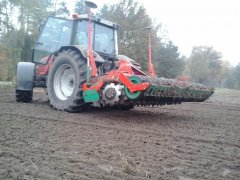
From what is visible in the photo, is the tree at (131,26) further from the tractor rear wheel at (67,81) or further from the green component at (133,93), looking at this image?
the green component at (133,93)

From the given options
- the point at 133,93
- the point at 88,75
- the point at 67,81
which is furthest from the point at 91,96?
the point at 67,81

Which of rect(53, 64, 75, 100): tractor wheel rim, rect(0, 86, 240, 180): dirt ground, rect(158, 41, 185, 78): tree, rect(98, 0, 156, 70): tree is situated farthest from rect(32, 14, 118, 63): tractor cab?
rect(158, 41, 185, 78): tree

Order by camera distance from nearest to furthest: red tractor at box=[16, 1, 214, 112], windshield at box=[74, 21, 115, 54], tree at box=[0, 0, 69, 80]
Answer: red tractor at box=[16, 1, 214, 112] → windshield at box=[74, 21, 115, 54] → tree at box=[0, 0, 69, 80]

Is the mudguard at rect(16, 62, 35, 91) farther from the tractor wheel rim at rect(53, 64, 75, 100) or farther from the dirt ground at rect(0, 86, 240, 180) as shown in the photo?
the dirt ground at rect(0, 86, 240, 180)

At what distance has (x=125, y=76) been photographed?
5738 millimetres

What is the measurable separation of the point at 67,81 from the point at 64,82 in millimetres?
82

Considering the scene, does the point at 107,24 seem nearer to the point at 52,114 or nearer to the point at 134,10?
the point at 52,114

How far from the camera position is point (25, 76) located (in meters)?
8.07

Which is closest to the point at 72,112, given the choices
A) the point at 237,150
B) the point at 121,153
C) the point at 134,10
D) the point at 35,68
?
the point at 35,68

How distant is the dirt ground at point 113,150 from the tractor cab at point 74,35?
8.66ft

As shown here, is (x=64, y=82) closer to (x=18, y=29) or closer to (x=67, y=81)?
(x=67, y=81)

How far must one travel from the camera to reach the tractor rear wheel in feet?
22.0

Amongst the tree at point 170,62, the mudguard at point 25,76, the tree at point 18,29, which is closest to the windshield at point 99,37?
the mudguard at point 25,76

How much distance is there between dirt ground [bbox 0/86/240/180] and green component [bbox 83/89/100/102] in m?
0.53
